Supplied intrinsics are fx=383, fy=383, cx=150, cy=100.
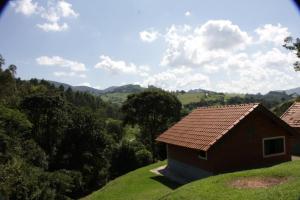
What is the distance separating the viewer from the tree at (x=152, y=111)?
53375 millimetres

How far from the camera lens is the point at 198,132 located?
2723 centimetres

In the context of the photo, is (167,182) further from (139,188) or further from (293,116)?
(293,116)

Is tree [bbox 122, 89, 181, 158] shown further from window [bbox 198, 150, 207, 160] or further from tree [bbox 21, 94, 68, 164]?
window [bbox 198, 150, 207, 160]

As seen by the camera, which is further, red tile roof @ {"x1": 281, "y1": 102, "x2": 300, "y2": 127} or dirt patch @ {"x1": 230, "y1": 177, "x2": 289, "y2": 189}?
red tile roof @ {"x1": 281, "y1": 102, "x2": 300, "y2": 127}

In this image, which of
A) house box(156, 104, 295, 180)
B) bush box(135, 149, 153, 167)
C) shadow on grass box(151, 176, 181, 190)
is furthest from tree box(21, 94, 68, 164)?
house box(156, 104, 295, 180)

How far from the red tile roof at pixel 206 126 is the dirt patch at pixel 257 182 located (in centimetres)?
488

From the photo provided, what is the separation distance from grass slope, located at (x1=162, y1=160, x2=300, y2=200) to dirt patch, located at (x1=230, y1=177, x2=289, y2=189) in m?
0.33

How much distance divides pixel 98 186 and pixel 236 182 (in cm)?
3101

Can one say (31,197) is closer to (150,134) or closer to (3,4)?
(3,4)

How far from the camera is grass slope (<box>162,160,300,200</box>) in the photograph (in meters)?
15.0

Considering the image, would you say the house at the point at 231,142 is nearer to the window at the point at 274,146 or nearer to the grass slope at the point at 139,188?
the window at the point at 274,146

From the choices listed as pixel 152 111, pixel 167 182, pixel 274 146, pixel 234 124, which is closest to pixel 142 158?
pixel 152 111

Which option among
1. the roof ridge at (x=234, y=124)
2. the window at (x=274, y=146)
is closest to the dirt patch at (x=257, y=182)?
the roof ridge at (x=234, y=124)

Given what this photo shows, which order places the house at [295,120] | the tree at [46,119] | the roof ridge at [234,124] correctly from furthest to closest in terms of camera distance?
the tree at [46,119], the house at [295,120], the roof ridge at [234,124]
